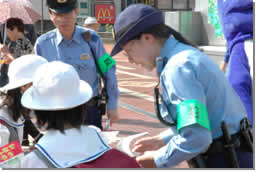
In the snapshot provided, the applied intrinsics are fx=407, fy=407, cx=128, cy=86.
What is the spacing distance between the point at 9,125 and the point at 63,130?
56.7 inches

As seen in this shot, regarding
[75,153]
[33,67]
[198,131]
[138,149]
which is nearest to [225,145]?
[198,131]

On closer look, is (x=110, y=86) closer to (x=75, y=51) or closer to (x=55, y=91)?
(x=75, y=51)

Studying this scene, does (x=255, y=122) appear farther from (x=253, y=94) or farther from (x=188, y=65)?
(x=188, y=65)

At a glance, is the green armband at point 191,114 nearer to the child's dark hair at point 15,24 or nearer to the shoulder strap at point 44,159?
the shoulder strap at point 44,159

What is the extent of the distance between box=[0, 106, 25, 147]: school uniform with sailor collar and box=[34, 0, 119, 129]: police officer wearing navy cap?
57 cm

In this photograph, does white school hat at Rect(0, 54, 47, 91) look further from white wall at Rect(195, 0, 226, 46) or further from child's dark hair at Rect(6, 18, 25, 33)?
white wall at Rect(195, 0, 226, 46)

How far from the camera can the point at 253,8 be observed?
7.91 feet

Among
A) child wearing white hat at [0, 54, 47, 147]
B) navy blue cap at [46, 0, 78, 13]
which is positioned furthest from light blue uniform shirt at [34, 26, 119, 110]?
child wearing white hat at [0, 54, 47, 147]

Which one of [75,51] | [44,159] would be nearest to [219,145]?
[44,159]

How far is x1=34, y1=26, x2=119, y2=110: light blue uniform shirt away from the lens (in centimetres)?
358

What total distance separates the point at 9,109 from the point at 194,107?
1.92 m

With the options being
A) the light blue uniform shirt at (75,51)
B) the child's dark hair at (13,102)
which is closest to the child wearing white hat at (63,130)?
the child's dark hair at (13,102)

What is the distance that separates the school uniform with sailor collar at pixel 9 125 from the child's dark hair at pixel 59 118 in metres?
1.10

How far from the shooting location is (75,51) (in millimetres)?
3590
